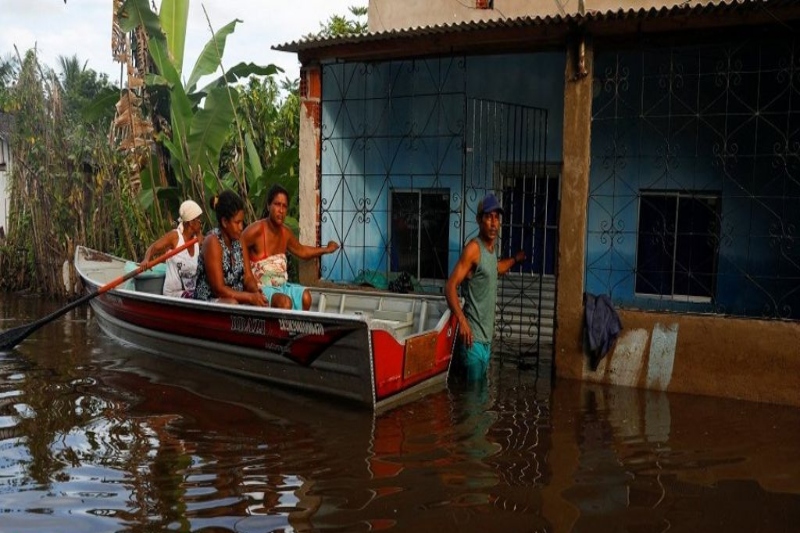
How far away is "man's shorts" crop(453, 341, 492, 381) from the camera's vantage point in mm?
6871

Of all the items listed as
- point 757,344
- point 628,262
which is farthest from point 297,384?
point 628,262

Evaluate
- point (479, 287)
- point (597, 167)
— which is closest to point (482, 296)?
point (479, 287)

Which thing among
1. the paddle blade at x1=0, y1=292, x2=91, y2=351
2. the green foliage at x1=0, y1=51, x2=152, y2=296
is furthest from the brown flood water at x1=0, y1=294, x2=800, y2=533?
the green foliage at x1=0, y1=51, x2=152, y2=296

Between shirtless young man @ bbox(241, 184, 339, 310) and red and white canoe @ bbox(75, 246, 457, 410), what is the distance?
57 centimetres

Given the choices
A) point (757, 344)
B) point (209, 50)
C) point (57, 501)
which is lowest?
point (57, 501)

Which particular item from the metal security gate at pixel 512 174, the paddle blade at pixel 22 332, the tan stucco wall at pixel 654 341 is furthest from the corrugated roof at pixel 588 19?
the paddle blade at pixel 22 332

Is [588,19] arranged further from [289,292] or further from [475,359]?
[289,292]

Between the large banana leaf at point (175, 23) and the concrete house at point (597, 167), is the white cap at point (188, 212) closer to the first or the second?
the concrete house at point (597, 167)

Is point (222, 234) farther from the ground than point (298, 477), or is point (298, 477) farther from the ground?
A: point (222, 234)

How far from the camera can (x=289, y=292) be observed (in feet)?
24.2

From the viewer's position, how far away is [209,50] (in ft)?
38.0

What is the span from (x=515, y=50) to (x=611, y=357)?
Result: 360 centimetres

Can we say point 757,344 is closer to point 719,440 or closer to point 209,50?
point 719,440

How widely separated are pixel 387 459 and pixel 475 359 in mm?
2215
